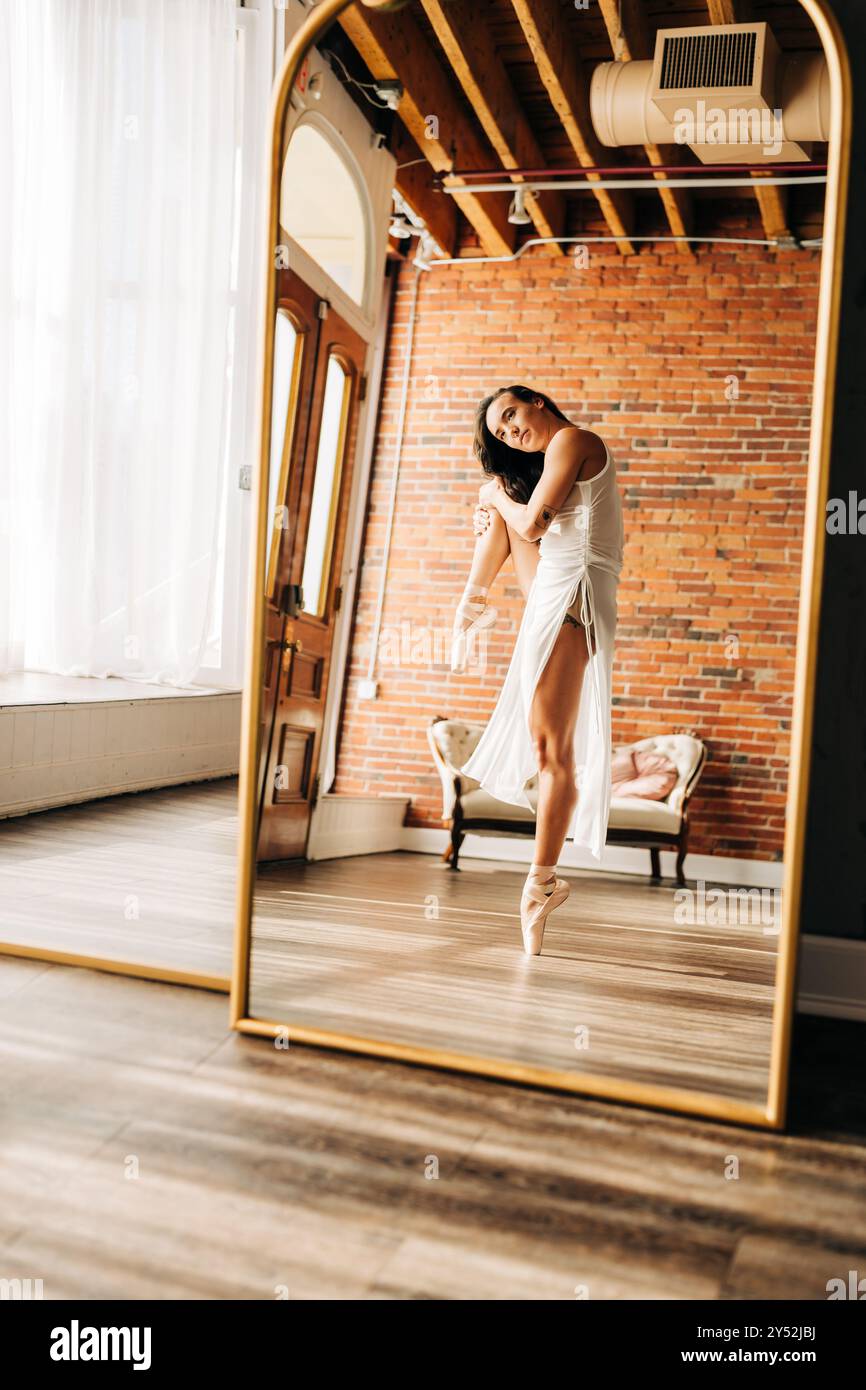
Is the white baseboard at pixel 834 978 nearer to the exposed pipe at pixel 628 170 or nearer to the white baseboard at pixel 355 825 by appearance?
the white baseboard at pixel 355 825

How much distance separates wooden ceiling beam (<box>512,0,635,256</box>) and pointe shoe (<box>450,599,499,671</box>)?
1.78 m

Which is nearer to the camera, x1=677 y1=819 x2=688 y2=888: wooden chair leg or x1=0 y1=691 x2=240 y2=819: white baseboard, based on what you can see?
x1=677 y1=819 x2=688 y2=888: wooden chair leg

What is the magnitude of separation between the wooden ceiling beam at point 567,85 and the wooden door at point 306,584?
136 cm

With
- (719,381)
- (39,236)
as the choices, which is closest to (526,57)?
(719,381)

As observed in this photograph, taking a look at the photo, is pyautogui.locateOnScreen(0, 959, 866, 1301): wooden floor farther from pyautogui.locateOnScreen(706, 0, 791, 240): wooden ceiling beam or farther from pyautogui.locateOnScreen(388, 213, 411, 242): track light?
pyautogui.locateOnScreen(388, 213, 411, 242): track light

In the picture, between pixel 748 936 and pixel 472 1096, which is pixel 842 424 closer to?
pixel 748 936

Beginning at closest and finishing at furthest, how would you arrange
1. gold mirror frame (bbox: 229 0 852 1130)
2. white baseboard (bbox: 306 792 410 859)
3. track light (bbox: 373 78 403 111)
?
gold mirror frame (bbox: 229 0 852 1130) → white baseboard (bbox: 306 792 410 859) → track light (bbox: 373 78 403 111)

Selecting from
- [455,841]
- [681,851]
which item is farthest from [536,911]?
[455,841]

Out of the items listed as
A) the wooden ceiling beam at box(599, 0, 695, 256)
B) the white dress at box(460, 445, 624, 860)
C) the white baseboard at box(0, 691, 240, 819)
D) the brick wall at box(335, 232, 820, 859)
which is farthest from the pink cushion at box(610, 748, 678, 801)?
the wooden ceiling beam at box(599, 0, 695, 256)

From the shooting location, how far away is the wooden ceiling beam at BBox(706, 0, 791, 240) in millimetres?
3418

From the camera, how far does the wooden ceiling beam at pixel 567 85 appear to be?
368cm

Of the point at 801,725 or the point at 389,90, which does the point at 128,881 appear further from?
the point at 389,90

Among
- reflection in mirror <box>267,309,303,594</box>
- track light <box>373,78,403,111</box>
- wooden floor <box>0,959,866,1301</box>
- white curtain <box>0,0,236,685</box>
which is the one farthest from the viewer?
white curtain <box>0,0,236,685</box>
